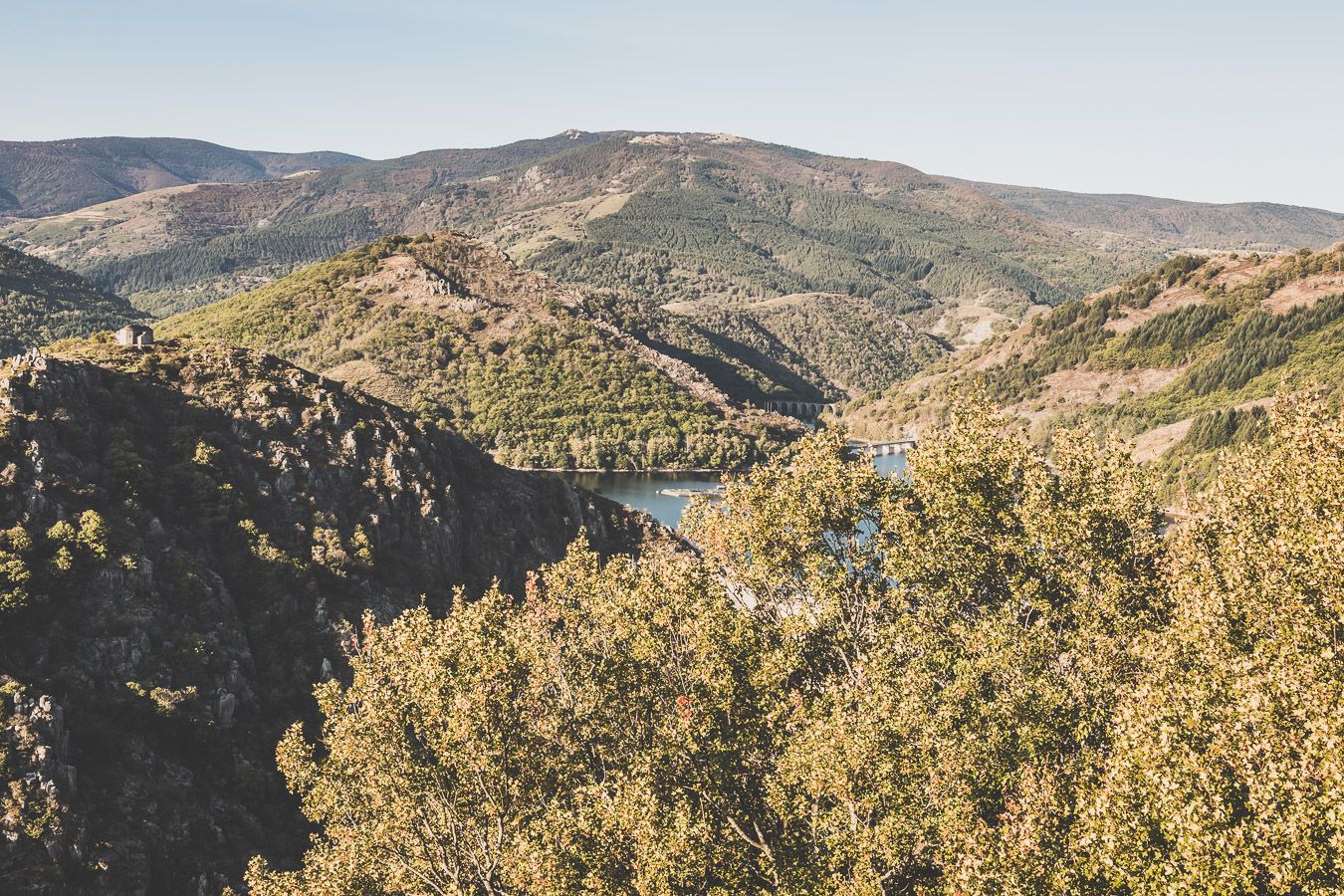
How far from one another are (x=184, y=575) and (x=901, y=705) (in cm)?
6950

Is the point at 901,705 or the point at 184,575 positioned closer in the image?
the point at 901,705

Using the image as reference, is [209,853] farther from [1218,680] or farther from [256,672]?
[1218,680]

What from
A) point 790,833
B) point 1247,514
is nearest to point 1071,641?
point 1247,514

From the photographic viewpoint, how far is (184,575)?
7862 centimetres

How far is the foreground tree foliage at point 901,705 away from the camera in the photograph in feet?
83.2

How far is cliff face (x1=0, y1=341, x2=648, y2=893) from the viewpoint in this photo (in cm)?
5684

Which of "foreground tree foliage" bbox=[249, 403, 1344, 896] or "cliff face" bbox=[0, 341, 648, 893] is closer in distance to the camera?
"foreground tree foliage" bbox=[249, 403, 1344, 896]

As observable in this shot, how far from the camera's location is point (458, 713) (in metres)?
34.8

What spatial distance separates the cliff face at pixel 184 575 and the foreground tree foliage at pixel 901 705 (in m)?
22.7

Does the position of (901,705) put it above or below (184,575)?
above

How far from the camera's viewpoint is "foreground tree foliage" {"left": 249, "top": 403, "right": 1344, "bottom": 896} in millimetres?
25359

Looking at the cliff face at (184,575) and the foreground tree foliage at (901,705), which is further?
the cliff face at (184,575)

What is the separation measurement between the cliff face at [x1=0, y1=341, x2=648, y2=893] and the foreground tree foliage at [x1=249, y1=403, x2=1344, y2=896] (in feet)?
74.3

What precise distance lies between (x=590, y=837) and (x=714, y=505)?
84.6ft
